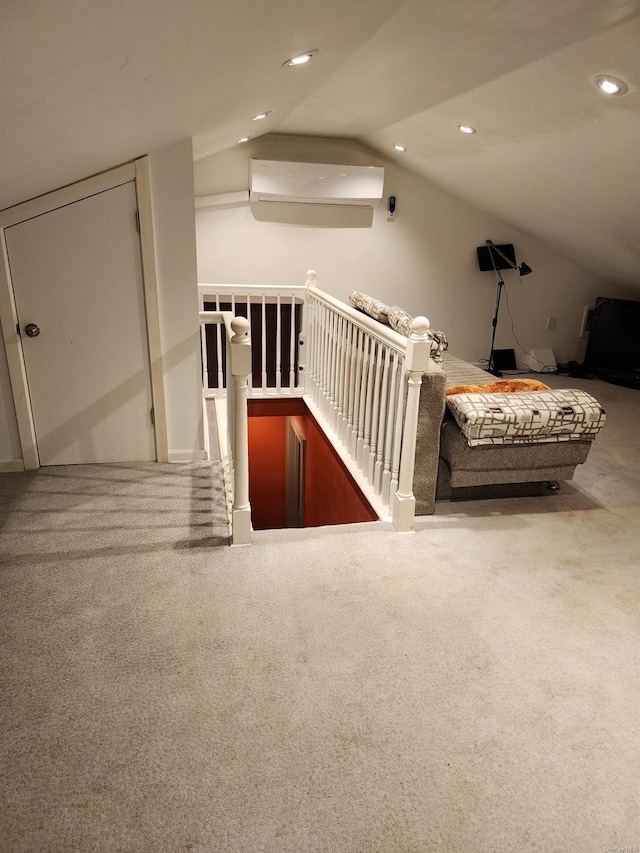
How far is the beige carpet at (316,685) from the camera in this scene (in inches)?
53.1

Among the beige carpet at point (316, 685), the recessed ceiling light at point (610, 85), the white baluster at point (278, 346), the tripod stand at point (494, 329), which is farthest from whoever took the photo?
the tripod stand at point (494, 329)

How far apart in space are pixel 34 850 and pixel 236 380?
155 cm

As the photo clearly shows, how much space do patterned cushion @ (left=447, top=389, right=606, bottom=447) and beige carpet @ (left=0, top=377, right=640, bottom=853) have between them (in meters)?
0.44

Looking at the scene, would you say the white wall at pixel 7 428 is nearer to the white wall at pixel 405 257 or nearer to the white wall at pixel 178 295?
the white wall at pixel 178 295

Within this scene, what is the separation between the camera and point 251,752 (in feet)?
4.94

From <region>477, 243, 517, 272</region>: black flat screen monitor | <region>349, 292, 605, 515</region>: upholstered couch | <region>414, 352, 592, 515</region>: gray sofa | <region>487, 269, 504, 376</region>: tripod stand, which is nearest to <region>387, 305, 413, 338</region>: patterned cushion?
<region>349, 292, 605, 515</region>: upholstered couch

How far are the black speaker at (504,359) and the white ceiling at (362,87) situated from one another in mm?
1401

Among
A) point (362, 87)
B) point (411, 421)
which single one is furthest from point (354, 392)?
point (362, 87)

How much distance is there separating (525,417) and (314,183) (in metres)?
3.49

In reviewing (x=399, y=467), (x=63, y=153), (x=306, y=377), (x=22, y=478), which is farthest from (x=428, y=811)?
(x=306, y=377)

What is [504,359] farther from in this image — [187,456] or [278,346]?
[187,456]

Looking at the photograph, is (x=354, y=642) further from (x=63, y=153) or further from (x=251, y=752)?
(x=63, y=153)

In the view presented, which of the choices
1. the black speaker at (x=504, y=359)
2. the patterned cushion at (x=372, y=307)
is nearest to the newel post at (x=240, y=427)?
the patterned cushion at (x=372, y=307)

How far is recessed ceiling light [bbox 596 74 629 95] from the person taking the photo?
2.76 metres
